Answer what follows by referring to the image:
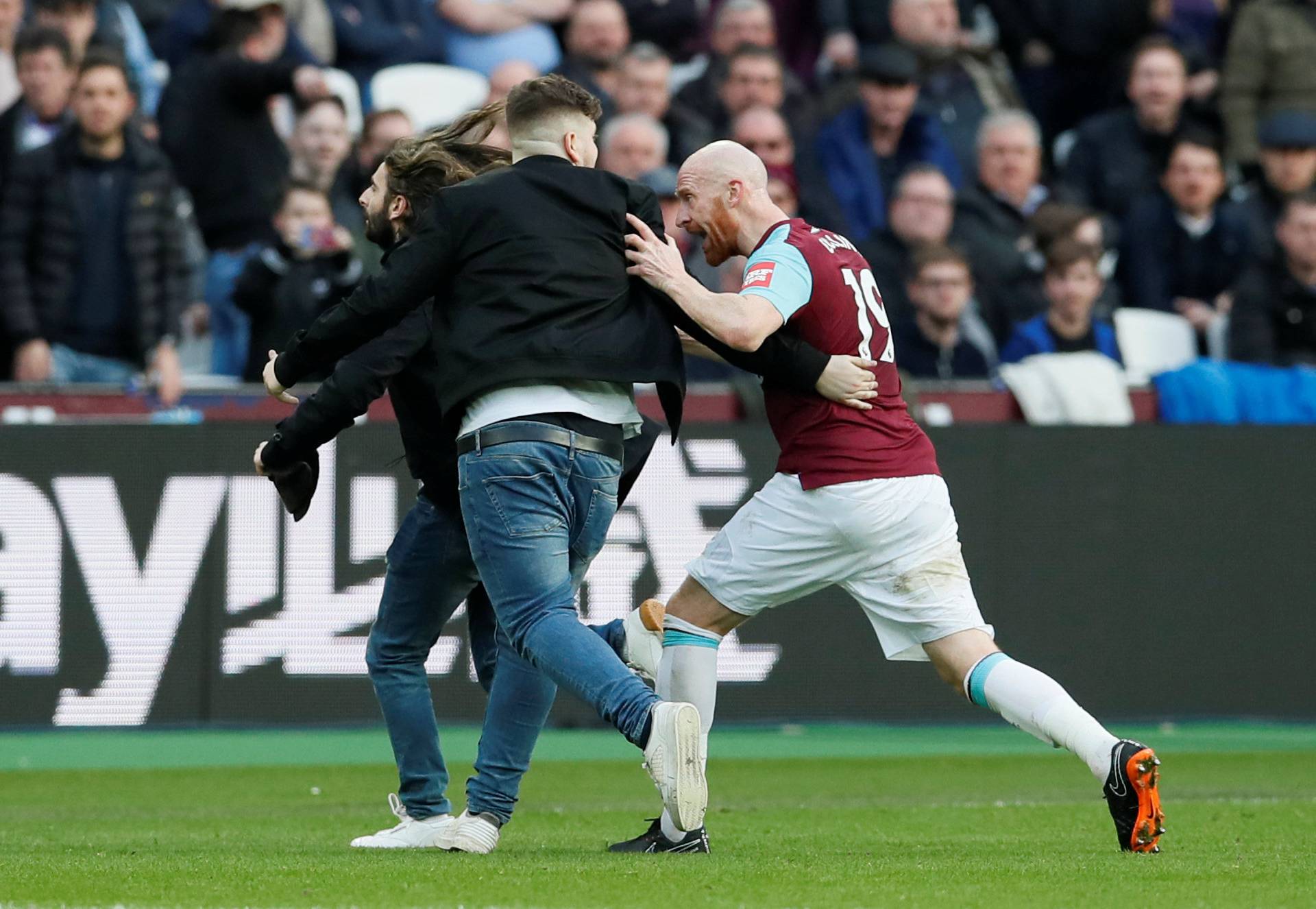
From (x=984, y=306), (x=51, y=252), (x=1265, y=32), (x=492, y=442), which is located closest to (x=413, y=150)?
(x=492, y=442)

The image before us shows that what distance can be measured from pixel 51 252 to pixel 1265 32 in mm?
8347

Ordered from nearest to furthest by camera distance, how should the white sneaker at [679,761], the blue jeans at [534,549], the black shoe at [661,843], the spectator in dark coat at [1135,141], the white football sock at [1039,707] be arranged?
the white sneaker at [679,761] → the blue jeans at [534,549] → the white football sock at [1039,707] → the black shoe at [661,843] → the spectator in dark coat at [1135,141]

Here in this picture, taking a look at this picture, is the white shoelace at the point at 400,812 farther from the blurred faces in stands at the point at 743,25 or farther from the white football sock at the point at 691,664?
the blurred faces in stands at the point at 743,25

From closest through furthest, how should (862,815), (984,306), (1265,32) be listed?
(862,815)
(984,306)
(1265,32)

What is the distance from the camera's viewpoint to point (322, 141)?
12.4 m

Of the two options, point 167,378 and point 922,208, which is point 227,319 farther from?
point 922,208

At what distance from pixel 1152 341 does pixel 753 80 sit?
118 inches

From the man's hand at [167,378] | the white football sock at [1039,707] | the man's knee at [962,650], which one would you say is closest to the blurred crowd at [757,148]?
the man's hand at [167,378]

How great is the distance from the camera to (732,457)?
10.9m

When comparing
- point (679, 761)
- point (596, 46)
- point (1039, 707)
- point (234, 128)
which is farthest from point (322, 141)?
point (679, 761)

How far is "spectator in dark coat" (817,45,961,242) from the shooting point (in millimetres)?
13672

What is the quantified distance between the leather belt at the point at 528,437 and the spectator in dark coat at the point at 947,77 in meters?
8.93

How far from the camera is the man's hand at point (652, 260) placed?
582 cm

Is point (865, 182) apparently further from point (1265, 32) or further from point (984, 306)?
point (1265, 32)
